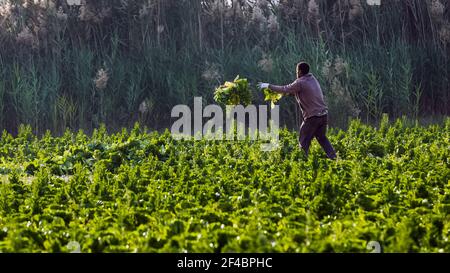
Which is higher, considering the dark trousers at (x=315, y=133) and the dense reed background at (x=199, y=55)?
the dense reed background at (x=199, y=55)

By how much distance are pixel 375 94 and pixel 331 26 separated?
3749 mm

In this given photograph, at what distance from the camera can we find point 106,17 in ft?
56.5

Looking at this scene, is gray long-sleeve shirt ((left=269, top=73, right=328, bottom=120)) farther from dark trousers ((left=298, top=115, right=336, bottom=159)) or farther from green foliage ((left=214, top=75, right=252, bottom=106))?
green foliage ((left=214, top=75, right=252, bottom=106))

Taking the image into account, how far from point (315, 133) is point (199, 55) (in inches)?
291

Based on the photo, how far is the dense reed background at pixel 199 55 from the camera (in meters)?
14.6

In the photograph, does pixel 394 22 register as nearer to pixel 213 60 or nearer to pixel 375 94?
pixel 375 94

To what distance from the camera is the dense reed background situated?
14.6 m

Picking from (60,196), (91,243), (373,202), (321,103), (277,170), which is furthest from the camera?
(321,103)

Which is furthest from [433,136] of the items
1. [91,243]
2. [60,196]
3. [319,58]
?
[91,243]

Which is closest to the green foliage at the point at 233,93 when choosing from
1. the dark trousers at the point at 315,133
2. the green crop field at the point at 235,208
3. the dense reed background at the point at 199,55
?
the green crop field at the point at 235,208

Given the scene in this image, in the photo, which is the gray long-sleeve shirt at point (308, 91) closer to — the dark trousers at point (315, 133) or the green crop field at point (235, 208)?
the dark trousers at point (315, 133)

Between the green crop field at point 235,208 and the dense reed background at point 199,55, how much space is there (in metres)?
5.55

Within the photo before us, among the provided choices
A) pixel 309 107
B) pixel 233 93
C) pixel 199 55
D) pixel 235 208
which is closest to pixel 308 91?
pixel 309 107
